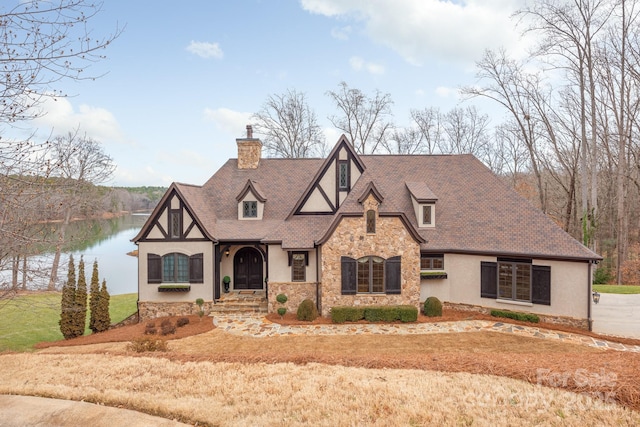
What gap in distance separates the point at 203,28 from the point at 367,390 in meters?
16.8

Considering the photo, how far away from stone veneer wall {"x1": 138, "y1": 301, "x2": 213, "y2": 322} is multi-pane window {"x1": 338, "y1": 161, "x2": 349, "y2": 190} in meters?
8.23

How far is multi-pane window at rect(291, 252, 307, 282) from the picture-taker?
47.1 feet

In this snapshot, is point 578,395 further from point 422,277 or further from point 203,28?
point 203,28

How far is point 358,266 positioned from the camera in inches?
534

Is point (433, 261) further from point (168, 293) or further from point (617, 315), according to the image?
point (168, 293)

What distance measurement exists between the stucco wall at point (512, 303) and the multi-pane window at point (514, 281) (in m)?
0.32

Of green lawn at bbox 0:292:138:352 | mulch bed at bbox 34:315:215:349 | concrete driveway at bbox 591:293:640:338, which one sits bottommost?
green lawn at bbox 0:292:138:352

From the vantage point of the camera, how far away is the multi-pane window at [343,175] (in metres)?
15.5

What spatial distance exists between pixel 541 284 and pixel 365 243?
7.10m

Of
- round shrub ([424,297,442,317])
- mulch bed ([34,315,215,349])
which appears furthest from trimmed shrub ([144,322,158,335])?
round shrub ([424,297,442,317])

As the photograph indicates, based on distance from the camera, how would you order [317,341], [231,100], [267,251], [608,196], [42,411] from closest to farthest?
[42,411] → [317,341] → [267,251] → [231,100] → [608,196]

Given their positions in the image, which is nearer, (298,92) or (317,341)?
(317,341)

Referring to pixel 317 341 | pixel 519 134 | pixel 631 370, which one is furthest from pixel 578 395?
pixel 519 134

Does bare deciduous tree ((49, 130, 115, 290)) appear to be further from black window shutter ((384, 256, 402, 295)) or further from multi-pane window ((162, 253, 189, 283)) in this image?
black window shutter ((384, 256, 402, 295))
